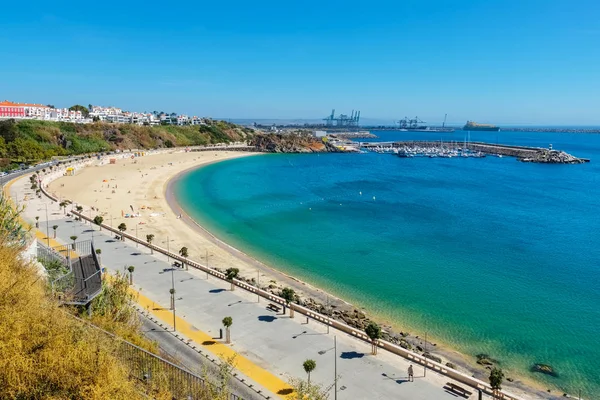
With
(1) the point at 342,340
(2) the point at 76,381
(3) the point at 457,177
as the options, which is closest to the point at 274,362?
(1) the point at 342,340

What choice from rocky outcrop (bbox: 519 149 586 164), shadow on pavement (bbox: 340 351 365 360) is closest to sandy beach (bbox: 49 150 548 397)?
shadow on pavement (bbox: 340 351 365 360)

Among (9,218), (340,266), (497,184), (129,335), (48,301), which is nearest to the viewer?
(48,301)

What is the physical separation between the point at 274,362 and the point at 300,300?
855cm

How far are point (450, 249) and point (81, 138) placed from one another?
324 feet

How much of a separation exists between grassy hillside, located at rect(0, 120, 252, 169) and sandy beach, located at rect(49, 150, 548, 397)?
1182 cm

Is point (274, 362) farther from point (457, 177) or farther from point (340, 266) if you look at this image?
point (457, 177)

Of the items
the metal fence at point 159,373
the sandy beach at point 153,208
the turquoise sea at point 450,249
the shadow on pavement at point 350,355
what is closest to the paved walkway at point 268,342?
the shadow on pavement at point 350,355

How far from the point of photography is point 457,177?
9019 centimetres

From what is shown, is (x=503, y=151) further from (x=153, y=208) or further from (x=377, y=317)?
(x=377, y=317)

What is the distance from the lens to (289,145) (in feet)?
478

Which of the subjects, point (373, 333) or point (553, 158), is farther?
point (553, 158)

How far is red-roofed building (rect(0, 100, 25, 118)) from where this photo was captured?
11996 cm

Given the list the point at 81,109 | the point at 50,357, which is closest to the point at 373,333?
the point at 50,357

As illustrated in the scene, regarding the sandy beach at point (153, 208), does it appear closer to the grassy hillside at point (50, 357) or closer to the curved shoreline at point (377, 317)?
the curved shoreline at point (377, 317)
